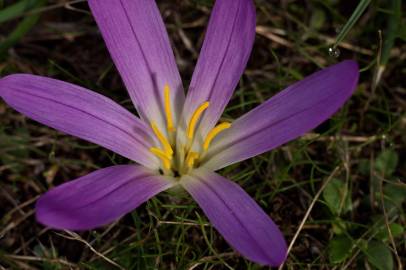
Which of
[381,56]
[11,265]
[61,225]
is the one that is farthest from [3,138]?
[381,56]

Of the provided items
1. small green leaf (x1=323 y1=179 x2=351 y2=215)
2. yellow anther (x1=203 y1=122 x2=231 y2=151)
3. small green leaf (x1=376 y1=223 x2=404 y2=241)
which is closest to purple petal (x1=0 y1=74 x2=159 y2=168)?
yellow anther (x1=203 y1=122 x2=231 y2=151)

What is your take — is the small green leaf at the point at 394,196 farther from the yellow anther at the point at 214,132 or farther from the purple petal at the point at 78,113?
the purple petal at the point at 78,113

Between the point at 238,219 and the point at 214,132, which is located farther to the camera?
the point at 214,132

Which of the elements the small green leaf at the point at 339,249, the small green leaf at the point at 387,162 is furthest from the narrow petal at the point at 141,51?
the small green leaf at the point at 387,162

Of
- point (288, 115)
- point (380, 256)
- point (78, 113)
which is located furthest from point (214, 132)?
point (380, 256)

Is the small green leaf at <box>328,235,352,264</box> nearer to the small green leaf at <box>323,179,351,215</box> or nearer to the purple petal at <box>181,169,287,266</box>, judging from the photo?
the small green leaf at <box>323,179,351,215</box>

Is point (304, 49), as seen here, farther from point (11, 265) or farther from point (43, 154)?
point (11, 265)

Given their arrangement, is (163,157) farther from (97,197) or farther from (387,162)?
(387,162)
